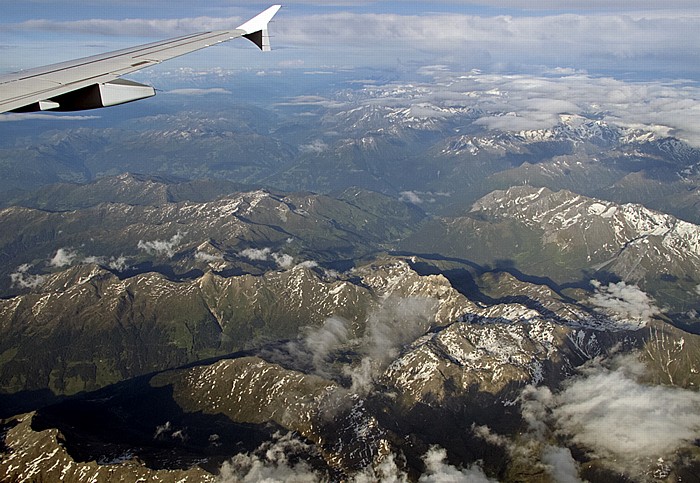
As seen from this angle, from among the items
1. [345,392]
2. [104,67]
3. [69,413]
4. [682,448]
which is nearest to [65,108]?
[104,67]

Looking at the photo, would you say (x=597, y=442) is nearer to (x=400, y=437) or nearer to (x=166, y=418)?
(x=400, y=437)

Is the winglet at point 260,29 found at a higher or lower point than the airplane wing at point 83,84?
higher

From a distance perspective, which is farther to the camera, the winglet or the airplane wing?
the winglet

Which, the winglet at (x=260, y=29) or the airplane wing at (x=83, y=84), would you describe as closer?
the airplane wing at (x=83, y=84)

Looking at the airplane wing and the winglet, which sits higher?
the winglet
